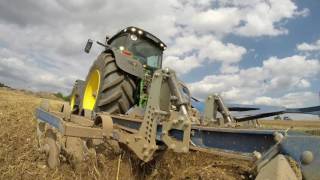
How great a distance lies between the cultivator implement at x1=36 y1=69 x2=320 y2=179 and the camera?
7.07ft

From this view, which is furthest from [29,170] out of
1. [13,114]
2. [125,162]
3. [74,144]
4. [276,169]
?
[13,114]

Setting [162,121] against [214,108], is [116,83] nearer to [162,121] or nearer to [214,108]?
[214,108]

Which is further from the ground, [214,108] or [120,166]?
[214,108]

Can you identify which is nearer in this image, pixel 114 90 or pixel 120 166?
pixel 120 166

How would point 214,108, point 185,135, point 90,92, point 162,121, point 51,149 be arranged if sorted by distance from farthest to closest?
point 90,92
point 51,149
point 214,108
point 162,121
point 185,135

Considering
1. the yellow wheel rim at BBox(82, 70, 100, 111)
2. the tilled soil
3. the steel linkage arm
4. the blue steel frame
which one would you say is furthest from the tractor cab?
the blue steel frame

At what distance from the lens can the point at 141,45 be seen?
22.5 ft

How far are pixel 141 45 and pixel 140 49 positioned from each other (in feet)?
0.27

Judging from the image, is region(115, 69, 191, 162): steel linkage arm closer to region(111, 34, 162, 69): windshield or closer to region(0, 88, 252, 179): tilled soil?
region(0, 88, 252, 179): tilled soil

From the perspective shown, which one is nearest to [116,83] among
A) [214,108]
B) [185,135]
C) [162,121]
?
[214,108]

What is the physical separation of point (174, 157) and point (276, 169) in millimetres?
1527

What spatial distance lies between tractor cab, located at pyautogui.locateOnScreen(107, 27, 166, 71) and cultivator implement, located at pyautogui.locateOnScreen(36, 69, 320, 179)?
2097 mm

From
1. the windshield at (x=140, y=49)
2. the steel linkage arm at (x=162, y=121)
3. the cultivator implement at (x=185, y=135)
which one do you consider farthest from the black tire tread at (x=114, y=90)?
the steel linkage arm at (x=162, y=121)

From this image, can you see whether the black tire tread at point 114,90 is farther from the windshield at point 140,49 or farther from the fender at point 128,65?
the windshield at point 140,49
